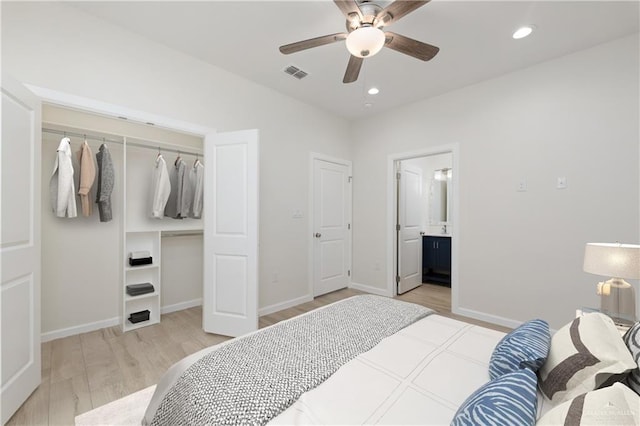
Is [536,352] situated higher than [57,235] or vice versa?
[57,235]

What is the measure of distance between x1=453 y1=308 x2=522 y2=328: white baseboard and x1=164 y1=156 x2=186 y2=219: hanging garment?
365 cm

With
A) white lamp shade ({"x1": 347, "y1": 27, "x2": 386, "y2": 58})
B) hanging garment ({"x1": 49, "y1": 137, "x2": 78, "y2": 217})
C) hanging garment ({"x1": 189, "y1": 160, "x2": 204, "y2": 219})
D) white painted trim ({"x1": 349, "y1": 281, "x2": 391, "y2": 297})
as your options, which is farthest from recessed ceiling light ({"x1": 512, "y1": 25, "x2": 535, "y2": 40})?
hanging garment ({"x1": 49, "y1": 137, "x2": 78, "y2": 217})

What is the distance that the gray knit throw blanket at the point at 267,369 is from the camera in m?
0.92

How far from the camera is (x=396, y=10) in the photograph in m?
1.68

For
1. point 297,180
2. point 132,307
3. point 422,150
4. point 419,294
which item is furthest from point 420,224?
point 132,307

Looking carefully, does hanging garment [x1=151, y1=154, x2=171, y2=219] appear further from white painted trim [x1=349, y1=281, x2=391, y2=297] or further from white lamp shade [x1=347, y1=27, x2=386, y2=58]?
white painted trim [x1=349, y1=281, x2=391, y2=297]

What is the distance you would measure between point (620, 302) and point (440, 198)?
3808 mm

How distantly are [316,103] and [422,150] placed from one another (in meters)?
1.61

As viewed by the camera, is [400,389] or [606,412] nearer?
[606,412]

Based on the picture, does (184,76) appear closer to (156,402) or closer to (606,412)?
(156,402)

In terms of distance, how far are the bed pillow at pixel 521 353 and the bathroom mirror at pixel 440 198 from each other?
14.1 ft

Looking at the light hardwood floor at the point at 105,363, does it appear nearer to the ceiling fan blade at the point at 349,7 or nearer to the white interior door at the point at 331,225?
the white interior door at the point at 331,225

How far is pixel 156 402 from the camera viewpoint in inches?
49.6

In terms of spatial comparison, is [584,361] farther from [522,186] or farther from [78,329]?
[78,329]
